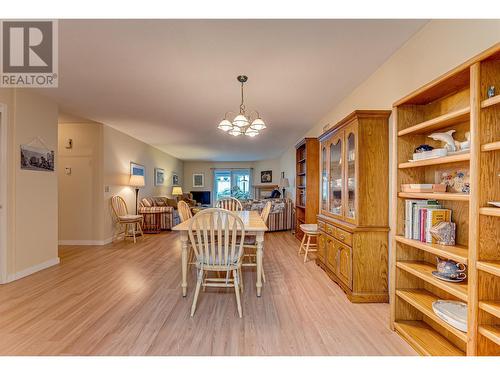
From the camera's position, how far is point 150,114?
4230mm

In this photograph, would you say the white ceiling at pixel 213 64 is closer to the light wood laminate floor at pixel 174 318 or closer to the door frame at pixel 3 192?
the door frame at pixel 3 192

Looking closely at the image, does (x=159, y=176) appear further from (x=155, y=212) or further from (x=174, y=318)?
(x=174, y=318)

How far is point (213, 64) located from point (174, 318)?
2442 mm

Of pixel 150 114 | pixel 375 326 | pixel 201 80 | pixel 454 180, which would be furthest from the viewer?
pixel 150 114

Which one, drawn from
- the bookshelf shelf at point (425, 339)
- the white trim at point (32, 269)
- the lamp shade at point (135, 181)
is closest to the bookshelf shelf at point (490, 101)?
the bookshelf shelf at point (425, 339)

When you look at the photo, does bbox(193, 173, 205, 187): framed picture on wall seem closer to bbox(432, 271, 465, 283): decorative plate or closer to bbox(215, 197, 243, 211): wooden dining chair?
bbox(215, 197, 243, 211): wooden dining chair

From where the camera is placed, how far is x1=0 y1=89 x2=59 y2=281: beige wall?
3.04 metres

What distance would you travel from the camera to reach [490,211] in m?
1.16

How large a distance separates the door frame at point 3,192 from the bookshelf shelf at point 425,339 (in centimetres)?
424

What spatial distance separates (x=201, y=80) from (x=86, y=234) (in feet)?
13.4

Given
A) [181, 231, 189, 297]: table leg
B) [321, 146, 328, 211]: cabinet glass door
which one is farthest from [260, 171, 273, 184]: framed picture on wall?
[181, 231, 189, 297]: table leg

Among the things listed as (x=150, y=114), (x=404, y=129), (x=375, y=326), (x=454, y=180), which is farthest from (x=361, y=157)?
(x=150, y=114)
